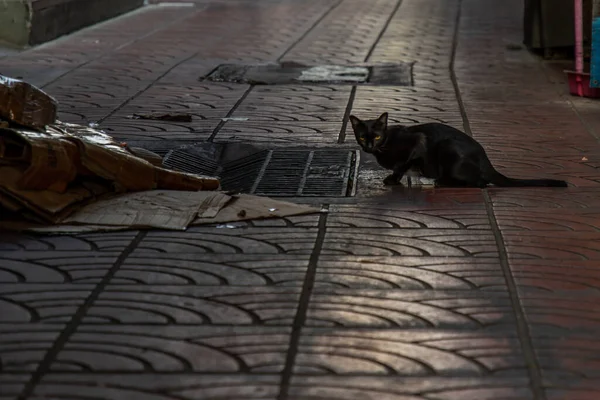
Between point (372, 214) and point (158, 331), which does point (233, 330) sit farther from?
point (372, 214)

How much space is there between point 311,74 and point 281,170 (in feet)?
12.9

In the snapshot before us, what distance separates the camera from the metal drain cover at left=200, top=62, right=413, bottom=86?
9492 mm

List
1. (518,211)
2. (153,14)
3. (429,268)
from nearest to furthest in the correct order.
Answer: (429,268)
(518,211)
(153,14)

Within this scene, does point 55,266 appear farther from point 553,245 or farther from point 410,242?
point 553,245

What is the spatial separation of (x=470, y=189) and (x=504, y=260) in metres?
1.24

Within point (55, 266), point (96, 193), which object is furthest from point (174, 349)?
point (96, 193)

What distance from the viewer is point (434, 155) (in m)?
5.60

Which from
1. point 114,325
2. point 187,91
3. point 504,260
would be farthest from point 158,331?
point 187,91

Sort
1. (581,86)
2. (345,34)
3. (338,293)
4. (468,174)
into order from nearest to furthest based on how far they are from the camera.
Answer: (338,293) < (468,174) < (581,86) < (345,34)

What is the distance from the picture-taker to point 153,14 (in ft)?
50.8

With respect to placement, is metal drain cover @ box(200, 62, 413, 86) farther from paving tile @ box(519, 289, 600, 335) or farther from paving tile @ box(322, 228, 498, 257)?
paving tile @ box(519, 289, 600, 335)

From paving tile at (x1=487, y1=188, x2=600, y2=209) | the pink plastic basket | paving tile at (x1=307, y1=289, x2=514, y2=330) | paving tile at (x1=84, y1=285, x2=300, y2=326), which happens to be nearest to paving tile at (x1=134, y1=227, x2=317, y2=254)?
paving tile at (x1=84, y1=285, x2=300, y2=326)

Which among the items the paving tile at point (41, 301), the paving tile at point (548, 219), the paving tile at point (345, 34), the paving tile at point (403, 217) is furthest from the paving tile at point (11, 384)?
the paving tile at point (345, 34)

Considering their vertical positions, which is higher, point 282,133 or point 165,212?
point 165,212
